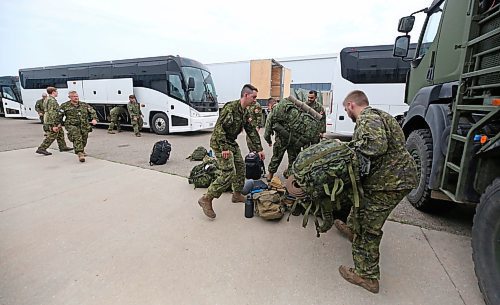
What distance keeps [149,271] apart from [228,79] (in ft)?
41.6

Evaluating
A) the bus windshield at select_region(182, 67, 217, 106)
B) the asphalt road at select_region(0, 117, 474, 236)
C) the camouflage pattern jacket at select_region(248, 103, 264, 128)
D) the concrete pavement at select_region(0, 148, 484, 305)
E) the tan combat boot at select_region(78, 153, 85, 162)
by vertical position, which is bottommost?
the concrete pavement at select_region(0, 148, 484, 305)

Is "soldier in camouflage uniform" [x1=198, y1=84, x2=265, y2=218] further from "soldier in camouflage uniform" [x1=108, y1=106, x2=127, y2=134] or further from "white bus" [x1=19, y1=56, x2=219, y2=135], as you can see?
"soldier in camouflage uniform" [x1=108, y1=106, x2=127, y2=134]

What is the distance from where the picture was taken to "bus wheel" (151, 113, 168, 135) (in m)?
10.3

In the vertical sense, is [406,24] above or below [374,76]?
above

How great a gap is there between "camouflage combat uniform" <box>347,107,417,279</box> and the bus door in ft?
71.9

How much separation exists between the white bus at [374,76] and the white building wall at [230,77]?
5953 millimetres

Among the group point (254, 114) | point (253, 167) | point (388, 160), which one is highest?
point (254, 114)

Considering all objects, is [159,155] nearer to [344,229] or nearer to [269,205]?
[269,205]

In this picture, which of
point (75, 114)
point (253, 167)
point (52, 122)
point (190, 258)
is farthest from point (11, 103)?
point (190, 258)

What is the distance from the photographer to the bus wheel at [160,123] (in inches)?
404

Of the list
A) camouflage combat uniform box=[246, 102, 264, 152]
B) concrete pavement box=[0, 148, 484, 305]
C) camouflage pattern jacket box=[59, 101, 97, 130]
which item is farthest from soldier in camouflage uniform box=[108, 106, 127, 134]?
camouflage combat uniform box=[246, 102, 264, 152]

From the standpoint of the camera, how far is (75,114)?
5.94 metres

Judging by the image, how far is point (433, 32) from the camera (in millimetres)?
3199

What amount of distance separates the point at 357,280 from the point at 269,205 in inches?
51.1
